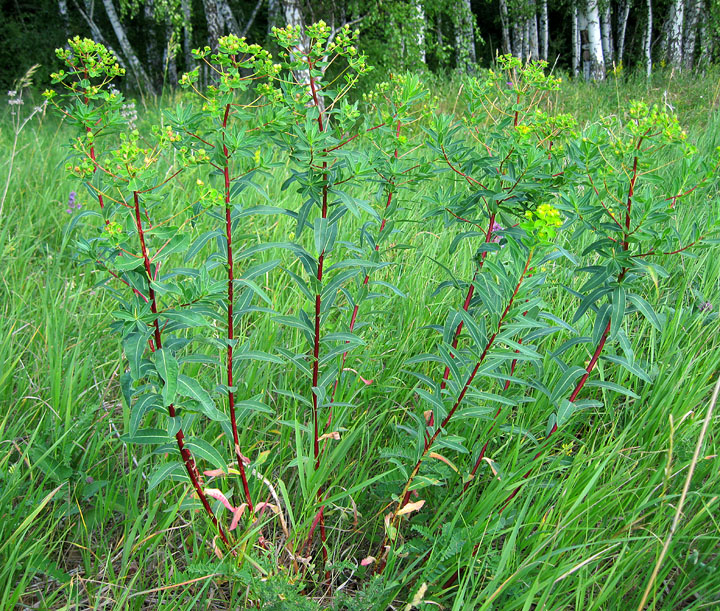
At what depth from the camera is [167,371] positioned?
1.13 m

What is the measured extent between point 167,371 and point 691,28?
1470 cm

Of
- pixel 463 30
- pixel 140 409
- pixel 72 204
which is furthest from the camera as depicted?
pixel 463 30

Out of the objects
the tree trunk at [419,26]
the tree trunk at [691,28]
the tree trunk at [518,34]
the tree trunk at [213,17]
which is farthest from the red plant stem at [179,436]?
the tree trunk at [691,28]

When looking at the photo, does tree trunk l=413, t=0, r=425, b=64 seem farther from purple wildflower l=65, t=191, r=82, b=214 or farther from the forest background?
purple wildflower l=65, t=191, r=82, b=214

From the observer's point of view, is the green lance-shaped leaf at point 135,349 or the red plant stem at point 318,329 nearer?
the green lance-shaped leaf at point 135,349

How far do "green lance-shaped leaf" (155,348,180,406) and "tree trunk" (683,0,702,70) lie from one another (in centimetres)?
1334

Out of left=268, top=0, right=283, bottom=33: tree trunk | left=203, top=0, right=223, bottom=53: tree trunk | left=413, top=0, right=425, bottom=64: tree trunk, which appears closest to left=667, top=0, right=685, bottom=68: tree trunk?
left=413, top=0, right=425, bottom=64: tree trunk

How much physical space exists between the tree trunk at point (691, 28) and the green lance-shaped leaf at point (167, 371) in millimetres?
13338

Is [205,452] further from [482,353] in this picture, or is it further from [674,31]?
[674,31]

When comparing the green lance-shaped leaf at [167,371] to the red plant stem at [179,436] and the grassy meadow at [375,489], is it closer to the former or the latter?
the red plant stem at [179,436]

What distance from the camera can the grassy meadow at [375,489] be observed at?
1375 mm

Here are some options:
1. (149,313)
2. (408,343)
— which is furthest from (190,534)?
(408,343)

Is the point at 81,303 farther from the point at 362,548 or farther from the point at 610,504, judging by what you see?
the point at 610,504

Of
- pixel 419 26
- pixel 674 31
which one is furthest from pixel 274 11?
pixel 674 31
